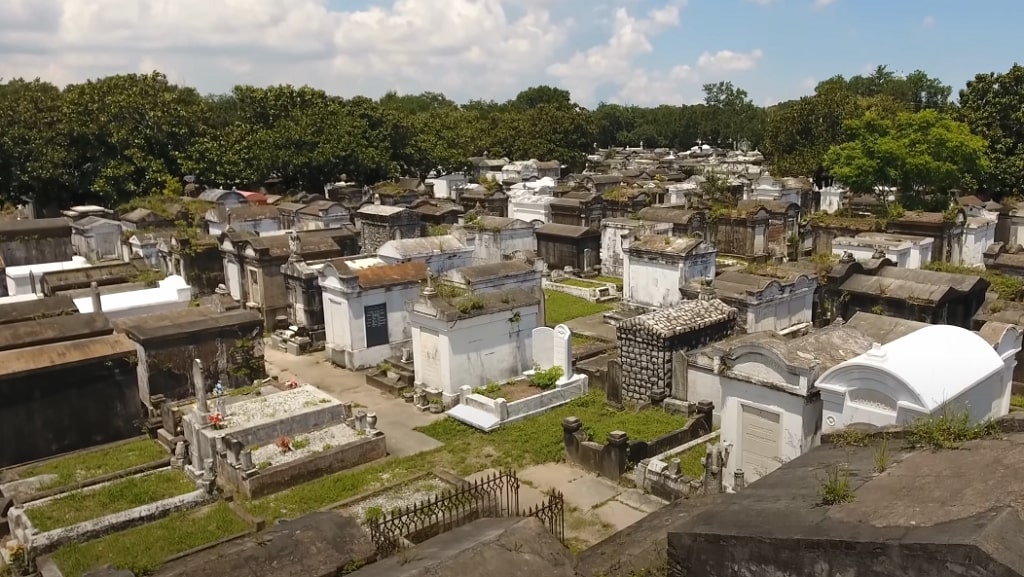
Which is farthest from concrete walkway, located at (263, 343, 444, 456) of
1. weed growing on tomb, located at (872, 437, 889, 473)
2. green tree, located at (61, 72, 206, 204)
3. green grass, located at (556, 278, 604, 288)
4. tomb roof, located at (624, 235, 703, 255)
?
Answer: green tree, located at (61, 72, 206, 204)

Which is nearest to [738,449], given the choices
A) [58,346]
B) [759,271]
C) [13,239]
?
[759,271]

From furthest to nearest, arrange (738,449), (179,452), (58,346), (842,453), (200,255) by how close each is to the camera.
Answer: (200,255) < (58,346) < (179,452) < (738,449) < (842,453)

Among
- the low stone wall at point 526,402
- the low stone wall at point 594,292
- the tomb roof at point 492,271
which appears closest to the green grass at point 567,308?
the low stone wall at point 594,292

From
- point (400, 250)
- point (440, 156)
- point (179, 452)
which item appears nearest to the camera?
point (179, 452)

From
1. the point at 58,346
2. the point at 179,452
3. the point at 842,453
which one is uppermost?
the point at 842,453

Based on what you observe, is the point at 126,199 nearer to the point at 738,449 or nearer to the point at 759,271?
the point at 759,271

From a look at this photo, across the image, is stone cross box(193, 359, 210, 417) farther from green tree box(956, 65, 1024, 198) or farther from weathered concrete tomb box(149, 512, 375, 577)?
green tree box(956, 65, 1024, 198)
